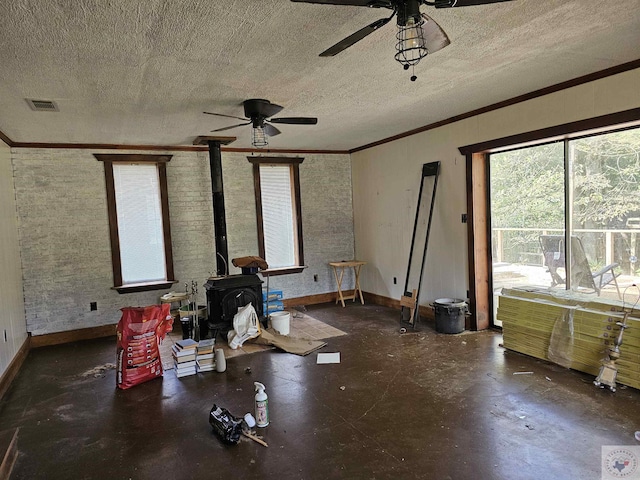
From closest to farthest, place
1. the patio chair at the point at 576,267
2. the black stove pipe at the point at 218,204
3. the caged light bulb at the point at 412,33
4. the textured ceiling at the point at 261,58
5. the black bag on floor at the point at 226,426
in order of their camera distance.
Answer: the caged light bulb at the point at 412,33 → the textured ceiling at the point at 261,58 → the black bag on floor at the point at 226,426 → the patio chair at the point at 576,267 → the black stove pipe at the point at 218,204

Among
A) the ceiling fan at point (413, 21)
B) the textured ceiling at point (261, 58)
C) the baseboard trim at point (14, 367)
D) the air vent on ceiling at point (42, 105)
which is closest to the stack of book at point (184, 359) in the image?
the baseboard trim at point (14, 367)

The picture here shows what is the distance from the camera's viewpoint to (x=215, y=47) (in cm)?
265

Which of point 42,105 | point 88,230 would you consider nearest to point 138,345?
point 42,105

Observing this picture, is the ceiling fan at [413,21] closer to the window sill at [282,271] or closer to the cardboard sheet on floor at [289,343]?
the cardboard sheet on floor at [289,343]

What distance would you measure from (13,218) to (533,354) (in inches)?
233

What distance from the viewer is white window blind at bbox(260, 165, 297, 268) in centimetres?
666

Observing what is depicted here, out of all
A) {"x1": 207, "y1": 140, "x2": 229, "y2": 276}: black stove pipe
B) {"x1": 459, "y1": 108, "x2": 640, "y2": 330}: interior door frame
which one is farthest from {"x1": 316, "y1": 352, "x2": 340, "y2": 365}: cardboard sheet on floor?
{"x1": 207, "y1": 140, "x2": 229, "y2": 276}: black stove pipe

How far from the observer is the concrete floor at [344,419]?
244 cm

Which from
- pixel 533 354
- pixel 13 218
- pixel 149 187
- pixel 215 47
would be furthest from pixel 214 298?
pixel 533 354

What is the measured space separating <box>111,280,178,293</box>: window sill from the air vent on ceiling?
2.62 meters

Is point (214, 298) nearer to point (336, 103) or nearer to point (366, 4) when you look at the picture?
point (336, 103)

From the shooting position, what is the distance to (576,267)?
4.12 meters

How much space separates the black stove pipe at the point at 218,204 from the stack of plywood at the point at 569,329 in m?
3.54

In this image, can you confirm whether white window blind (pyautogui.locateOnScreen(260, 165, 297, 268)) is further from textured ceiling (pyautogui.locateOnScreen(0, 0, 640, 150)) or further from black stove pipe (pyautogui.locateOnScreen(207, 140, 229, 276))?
textured ceiling (pyautogui.locateOnScreen(0, 0, 640, 150))
